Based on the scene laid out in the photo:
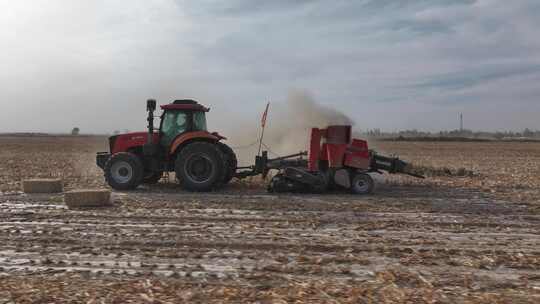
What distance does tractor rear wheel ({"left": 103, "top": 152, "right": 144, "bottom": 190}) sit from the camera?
1396cm

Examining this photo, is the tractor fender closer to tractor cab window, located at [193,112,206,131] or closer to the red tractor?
the red tractor

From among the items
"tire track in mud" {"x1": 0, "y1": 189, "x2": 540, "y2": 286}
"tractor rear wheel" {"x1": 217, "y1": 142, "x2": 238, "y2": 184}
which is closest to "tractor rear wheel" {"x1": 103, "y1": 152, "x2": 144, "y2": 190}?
"tractor rear wheel" {"x1": 217, "y1": 142, "x2": 238, "y2": 184}

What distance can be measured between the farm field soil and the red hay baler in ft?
3.94

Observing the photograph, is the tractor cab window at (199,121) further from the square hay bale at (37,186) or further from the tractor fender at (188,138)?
the square hay bale at (37,186)

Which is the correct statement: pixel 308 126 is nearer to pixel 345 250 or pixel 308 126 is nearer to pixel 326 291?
pixel 345 250

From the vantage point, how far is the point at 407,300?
5152 millimetres

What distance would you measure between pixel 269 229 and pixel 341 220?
1.67 metres

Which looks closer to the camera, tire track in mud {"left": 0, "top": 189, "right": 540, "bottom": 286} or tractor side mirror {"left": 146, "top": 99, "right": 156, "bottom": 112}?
tire track in mud {"left": 0, "top": 189, "right": 540, "bottom": 286}

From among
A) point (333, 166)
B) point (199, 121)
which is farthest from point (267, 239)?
point (199, 121)

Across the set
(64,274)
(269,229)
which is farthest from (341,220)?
(64,274)

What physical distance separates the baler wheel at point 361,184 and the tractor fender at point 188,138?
406 centimetres

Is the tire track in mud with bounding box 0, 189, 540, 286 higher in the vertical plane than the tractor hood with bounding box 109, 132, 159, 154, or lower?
lower

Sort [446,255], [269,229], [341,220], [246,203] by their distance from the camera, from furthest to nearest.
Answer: [246,203] < [341,220] < [269,229] < [446,255]

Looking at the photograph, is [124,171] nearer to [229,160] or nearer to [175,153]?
[175,153]
